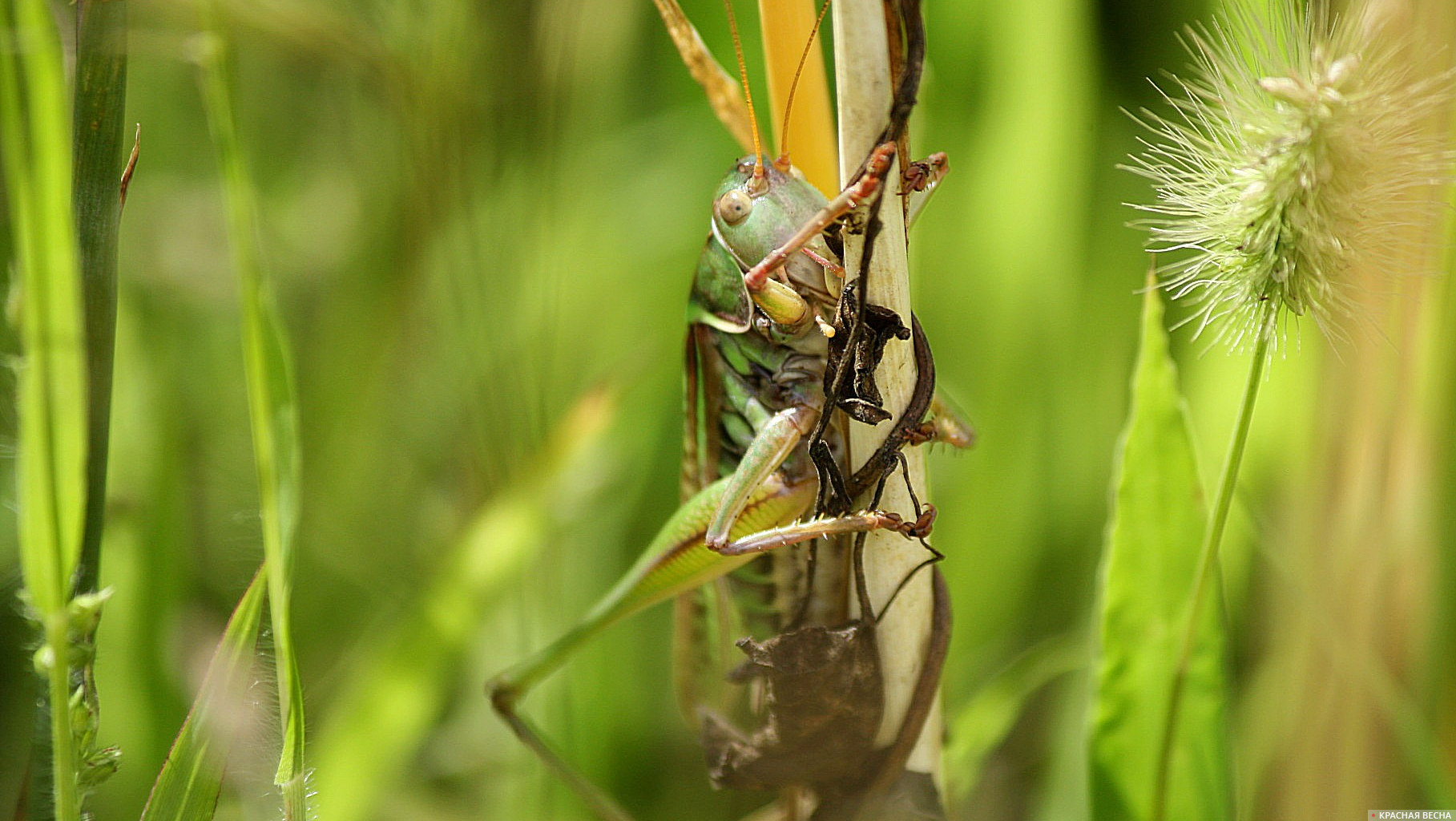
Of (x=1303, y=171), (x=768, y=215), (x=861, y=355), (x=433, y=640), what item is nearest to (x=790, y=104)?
(x=768, y=215)

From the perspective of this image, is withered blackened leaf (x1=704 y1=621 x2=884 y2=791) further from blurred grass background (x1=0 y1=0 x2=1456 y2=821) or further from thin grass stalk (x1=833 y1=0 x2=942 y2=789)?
blurred grass background (x1=0 y1=0 x2=1456 y2=821)

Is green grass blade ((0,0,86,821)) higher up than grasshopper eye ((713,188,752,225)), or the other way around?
grasshopper eye ((713,188,752,225))

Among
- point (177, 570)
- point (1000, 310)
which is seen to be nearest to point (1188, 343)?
point (1000, 310)

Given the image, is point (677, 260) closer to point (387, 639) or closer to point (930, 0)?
point (930, 0)

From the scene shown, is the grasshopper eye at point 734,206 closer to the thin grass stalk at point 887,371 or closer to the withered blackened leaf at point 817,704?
the thin grass stalk at point 887,371

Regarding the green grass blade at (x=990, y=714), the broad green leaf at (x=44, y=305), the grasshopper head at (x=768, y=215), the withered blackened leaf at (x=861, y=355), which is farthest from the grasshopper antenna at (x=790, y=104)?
the green grass blade at (x=990, y=714)

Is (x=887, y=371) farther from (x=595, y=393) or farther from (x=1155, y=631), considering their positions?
(x=595, y=393)

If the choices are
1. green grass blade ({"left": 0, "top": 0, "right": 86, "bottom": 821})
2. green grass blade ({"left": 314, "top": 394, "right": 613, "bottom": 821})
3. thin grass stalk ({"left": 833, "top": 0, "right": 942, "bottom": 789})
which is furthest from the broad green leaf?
green grass blade ({"left": 314, "top": 394, "right": 613, "bottom": 821})
